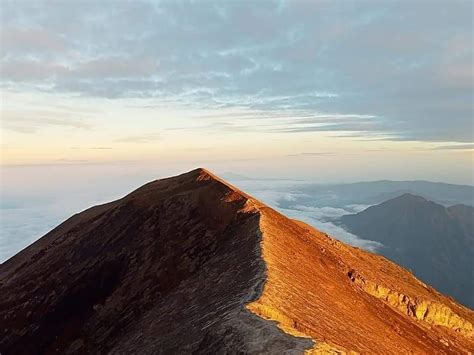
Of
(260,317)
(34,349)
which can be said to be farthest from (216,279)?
(34,349)

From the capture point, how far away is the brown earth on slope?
33.0 meters

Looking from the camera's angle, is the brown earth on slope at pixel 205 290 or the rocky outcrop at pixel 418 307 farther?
the rocky outcrop at pixel 418 307

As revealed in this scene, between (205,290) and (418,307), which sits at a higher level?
(205,290)

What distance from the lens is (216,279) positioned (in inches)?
1772

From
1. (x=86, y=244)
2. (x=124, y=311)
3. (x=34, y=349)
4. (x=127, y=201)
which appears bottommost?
(x=34, y=349)

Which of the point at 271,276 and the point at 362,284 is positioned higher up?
the point at 271,276

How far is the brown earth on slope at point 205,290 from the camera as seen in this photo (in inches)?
1299

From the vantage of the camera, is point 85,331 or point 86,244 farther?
point 86,244

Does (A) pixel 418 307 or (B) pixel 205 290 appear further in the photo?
(A) pixel 418 307

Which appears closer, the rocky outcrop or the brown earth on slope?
the brown earth on slope

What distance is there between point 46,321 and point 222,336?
44600 mm

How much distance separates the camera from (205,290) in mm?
44344

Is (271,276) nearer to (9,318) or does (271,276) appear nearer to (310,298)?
(310,298)

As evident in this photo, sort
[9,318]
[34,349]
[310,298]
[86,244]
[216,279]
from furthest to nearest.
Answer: [86,244]
[9,318]
[34,349]
[216,279]
[310,298]
